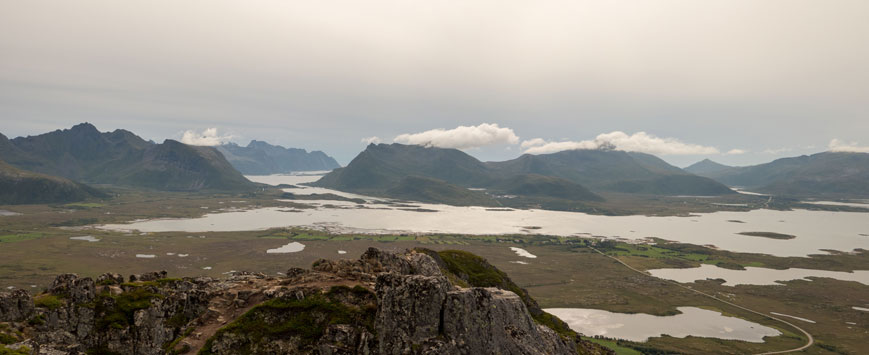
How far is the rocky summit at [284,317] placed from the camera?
37.9 metres

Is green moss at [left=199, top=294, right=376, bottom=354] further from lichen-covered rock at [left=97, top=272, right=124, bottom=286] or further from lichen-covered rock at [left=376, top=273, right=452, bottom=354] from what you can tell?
lichen-covered rock at [left=97, top=272, right=124, bottom=286]

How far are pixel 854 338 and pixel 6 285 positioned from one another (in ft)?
1022

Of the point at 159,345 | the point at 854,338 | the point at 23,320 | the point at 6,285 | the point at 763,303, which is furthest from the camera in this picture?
the point at 763,303

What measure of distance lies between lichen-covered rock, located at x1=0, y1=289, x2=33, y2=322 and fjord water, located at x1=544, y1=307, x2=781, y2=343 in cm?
13751

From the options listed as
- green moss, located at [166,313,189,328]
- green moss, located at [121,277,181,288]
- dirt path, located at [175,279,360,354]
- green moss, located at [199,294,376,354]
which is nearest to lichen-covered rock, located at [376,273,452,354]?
green moss, located at [199,294,376,354]

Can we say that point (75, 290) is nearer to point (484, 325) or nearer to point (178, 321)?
point (178, 321)

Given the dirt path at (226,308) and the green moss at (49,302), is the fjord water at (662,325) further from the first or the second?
the green moss at (49,302)

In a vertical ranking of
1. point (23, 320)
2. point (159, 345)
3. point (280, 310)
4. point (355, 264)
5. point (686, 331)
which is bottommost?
point (686, 331)

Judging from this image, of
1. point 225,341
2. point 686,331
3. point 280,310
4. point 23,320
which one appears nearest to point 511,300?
point 280,310

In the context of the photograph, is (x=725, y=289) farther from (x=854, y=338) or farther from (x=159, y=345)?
(x=159, y=345)

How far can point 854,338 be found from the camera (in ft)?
433

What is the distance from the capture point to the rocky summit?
37875 mm

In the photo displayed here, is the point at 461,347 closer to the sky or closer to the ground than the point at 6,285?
closer to the sky

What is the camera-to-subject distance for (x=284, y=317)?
4156 cm
